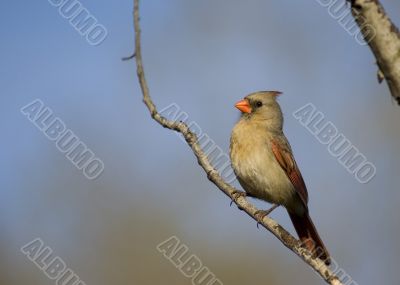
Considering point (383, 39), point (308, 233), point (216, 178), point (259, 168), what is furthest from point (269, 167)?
point (383, 39)

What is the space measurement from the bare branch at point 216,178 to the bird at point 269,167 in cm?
77

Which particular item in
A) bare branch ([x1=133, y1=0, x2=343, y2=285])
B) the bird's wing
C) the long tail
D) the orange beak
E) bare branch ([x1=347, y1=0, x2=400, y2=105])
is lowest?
bare branch ([x1=133, y1=0, x2=343, y2=285])

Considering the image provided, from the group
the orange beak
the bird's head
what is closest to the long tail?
the bird's head

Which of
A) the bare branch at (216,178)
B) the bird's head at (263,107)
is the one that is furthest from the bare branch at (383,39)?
the bird's head at (263,107)

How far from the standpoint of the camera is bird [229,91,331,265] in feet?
14.0

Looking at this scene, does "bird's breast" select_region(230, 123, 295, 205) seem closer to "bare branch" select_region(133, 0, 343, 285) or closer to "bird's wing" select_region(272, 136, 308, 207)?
"bird's wing" select_region(272, 136, 308, 207)

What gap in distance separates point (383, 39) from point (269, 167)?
290cm

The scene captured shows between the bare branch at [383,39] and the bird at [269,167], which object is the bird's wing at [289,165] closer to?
the bird at [269,167]

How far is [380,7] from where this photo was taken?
1.56 m

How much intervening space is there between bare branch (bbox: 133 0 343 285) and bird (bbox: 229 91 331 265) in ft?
2.53

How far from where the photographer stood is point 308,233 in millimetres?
4359

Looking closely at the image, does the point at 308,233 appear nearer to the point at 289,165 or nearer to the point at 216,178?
the point at 289,165

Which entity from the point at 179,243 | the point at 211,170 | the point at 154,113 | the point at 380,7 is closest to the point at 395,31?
the point at 380,7

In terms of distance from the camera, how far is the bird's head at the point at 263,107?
4664mm
